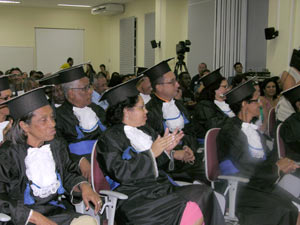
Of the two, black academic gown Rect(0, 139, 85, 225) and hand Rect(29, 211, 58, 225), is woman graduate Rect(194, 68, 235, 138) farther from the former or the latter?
hand Rect(29, 211, 58, 225)

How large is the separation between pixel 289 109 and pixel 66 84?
7.89 ft

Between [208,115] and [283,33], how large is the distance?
14.1 feet

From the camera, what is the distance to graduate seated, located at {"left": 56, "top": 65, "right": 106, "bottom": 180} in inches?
140

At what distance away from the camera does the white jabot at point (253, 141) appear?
325 cm

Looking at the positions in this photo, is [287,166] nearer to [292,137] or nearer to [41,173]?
[292,137]

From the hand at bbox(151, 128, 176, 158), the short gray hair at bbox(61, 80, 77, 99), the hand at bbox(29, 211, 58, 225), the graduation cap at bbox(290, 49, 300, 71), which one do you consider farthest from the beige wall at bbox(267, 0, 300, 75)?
the hand at bbox(29, 211, 58, 225)

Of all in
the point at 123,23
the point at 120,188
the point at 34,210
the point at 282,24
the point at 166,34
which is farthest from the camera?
the point at 123,23

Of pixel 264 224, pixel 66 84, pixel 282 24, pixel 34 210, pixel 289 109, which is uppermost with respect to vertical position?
pixel 282 24

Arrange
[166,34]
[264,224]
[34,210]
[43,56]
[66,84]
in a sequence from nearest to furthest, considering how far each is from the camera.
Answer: [34,210], [264,224], [66,84], [166,34], [43,56]

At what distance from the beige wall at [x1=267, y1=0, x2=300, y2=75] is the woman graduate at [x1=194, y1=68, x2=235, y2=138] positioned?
370 centimetres

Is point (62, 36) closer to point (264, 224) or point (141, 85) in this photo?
point (141, 85)

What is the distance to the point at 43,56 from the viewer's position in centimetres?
1681

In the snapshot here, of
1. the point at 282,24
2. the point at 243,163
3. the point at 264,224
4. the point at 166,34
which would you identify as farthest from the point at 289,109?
the point at 166,34

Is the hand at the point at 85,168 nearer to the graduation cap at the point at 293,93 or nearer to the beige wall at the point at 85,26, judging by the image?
the graduation cap at the point at 293,93
